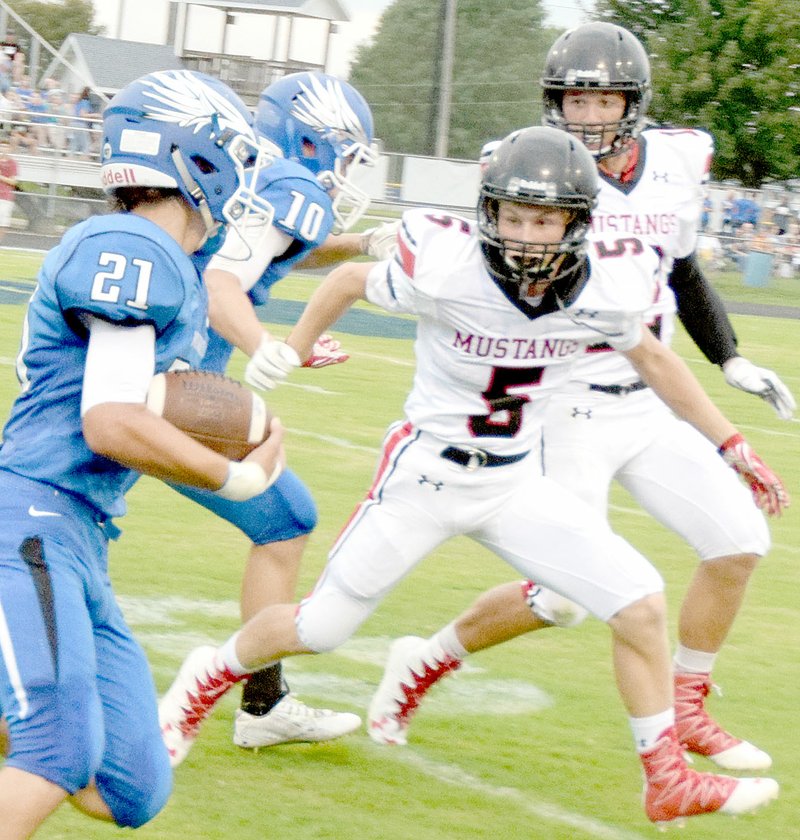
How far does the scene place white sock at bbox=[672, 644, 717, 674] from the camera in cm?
408

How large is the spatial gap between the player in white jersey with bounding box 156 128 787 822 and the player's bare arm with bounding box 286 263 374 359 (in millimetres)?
87

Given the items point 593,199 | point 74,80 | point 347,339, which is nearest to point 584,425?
point 593,199

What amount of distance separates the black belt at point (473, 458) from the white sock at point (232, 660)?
2.42 ft

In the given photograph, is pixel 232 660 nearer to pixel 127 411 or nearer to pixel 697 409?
pixel 127 411

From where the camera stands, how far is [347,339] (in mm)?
12055

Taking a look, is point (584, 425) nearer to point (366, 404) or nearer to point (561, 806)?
point (561, 806)

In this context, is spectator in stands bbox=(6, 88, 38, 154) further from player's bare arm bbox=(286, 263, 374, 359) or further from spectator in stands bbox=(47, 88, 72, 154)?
player's bare arm bbox=(286, 263, 374, 359)

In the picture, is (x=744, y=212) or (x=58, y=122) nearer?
(x=58, y=122)

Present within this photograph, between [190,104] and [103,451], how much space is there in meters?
0.81

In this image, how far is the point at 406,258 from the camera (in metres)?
3.41

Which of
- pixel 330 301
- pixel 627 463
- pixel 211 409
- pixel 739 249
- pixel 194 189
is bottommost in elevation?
pixel 739 249

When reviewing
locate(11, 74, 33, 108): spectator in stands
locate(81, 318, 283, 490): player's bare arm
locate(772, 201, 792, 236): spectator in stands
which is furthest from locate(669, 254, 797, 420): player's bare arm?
locate(772, 201, 792, 236): spectator in stands

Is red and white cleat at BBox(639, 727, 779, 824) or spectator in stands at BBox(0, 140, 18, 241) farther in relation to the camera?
spectator in stands at BBox(0, 140, 18, 241)

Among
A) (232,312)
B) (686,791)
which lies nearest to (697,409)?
(686,791)
